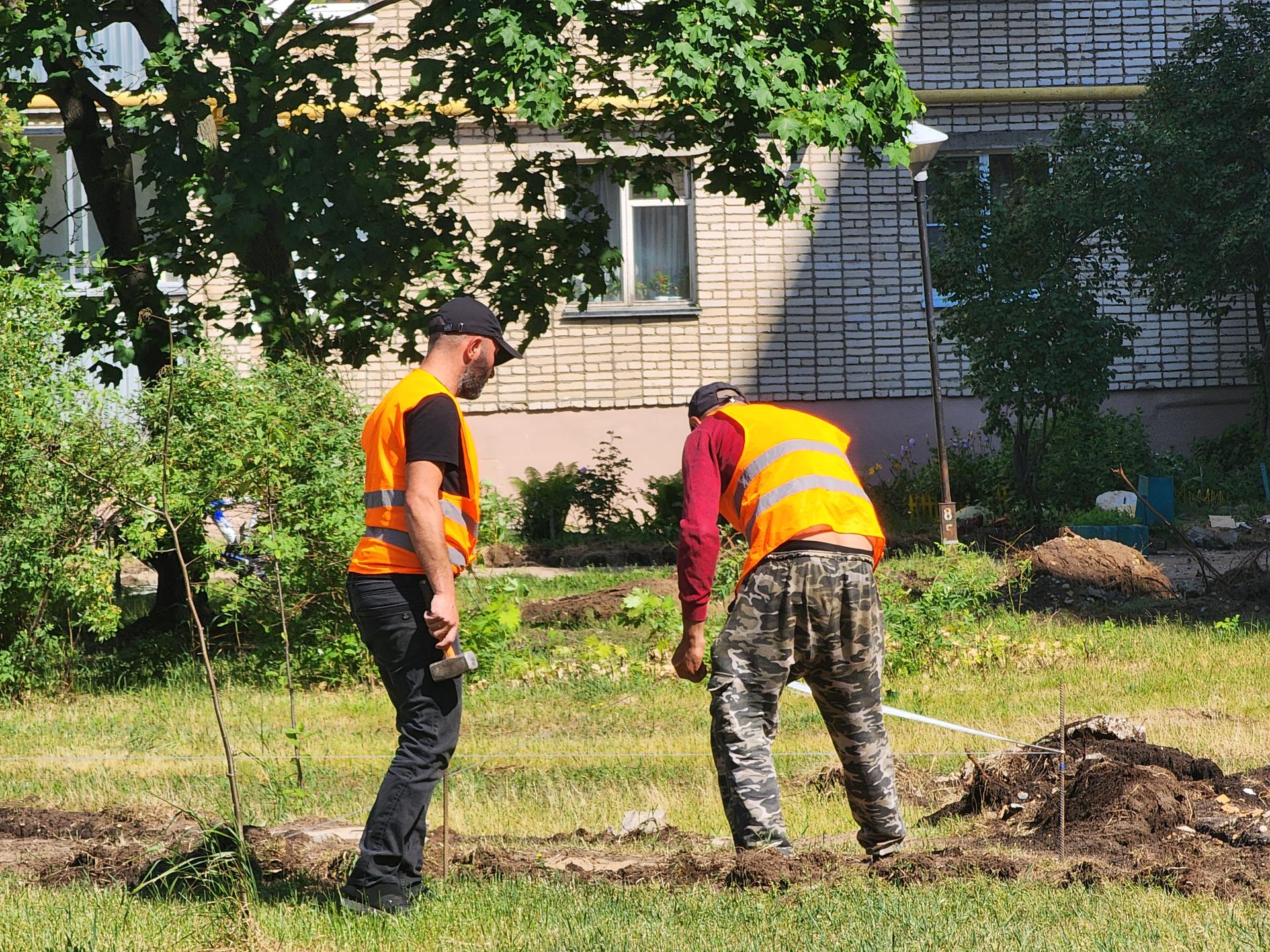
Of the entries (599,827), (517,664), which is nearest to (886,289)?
(517,664)

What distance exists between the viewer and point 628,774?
6898 mm

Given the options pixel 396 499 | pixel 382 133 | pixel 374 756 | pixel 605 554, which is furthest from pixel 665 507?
pixel 396 499

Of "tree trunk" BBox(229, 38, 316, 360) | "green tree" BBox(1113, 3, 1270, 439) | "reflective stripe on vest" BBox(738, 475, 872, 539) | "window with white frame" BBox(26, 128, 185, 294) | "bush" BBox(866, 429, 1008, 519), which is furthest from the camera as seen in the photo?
"window with white frame" BBox(26, 128, 185, 294)

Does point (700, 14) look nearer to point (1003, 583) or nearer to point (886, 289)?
point (1003, 583)

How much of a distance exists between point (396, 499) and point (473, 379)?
0.50 meters

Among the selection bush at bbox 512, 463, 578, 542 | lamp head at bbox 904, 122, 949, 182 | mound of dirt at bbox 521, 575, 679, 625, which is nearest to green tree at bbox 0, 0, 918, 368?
lamp head at bbox 904, 122, 949, 182

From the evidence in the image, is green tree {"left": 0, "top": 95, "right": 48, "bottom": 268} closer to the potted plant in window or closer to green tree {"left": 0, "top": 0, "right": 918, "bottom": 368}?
green tree {"left": 0, "top": 0, "right": 918, "bottom": 368}

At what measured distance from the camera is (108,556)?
9094mm

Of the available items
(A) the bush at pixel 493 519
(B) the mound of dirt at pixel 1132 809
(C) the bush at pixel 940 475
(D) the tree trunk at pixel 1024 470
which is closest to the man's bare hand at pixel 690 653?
(B) the mound of dirt at pixel 1132 809

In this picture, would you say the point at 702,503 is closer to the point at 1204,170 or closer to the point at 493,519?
the point at 493,519

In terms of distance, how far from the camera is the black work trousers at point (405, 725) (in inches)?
173

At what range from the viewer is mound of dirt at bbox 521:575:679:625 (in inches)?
431

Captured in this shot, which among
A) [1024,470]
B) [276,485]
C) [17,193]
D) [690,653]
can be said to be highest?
[17,193]

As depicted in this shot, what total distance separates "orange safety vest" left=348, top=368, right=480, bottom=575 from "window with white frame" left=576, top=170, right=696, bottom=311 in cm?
1266
